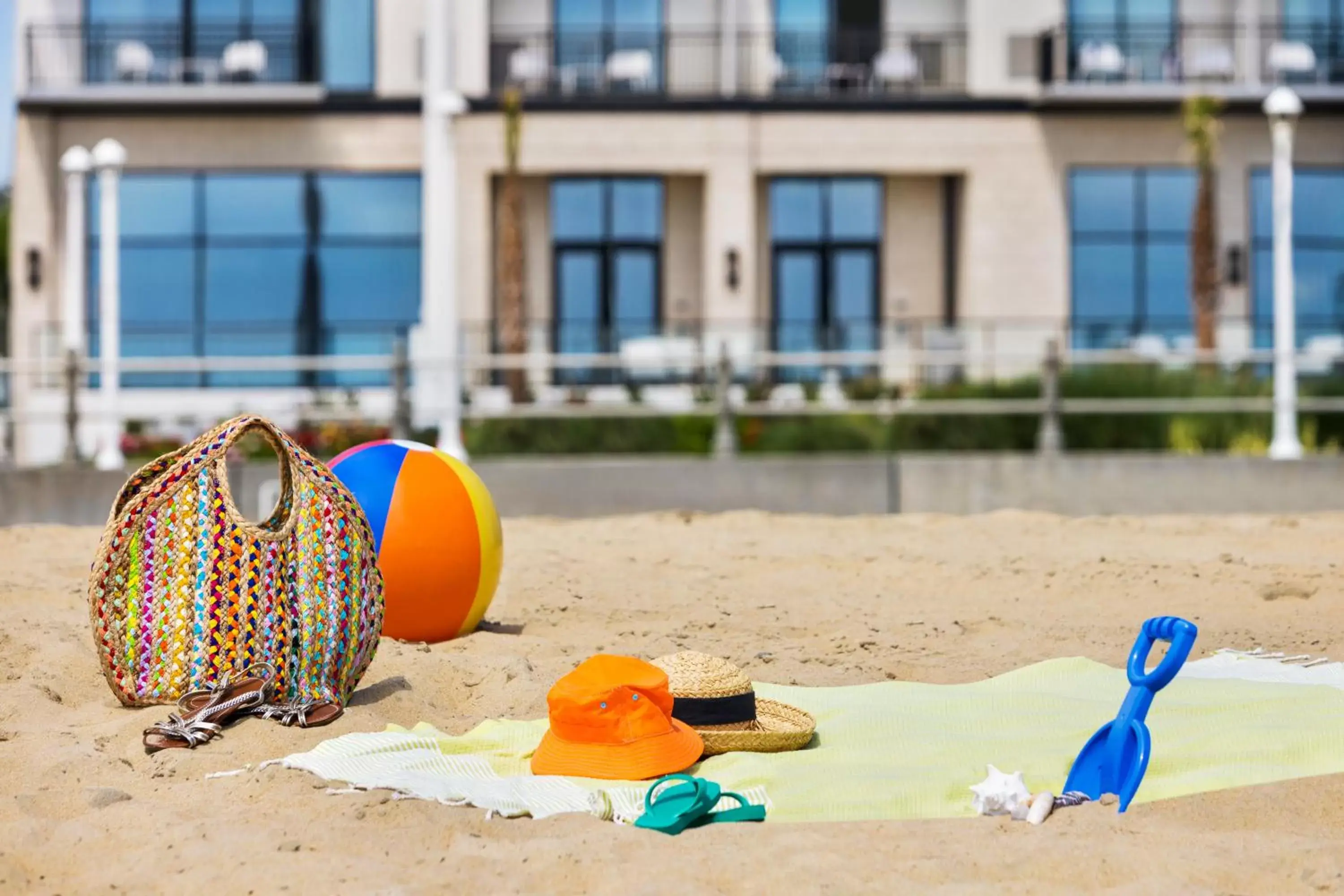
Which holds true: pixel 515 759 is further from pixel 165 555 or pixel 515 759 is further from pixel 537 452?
pixel 537 452

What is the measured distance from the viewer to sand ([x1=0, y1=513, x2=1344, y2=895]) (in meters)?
3.63

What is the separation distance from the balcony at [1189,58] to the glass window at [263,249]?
38.5 feet

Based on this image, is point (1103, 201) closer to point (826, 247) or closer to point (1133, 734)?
point (826, 247)

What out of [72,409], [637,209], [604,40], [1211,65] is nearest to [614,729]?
[72,409]

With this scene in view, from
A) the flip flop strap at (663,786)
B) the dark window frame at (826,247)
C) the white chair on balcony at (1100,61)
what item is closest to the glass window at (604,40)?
the dark window frame at (826,247)

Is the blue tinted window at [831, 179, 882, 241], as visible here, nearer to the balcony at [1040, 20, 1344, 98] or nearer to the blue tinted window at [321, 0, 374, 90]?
the balcony at [1040, 20, 1344, 98]

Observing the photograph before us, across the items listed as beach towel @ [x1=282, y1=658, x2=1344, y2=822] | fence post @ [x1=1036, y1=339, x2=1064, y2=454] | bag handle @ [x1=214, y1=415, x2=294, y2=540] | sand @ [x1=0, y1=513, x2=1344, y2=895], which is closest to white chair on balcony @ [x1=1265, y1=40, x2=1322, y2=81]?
fence post @ [x1=1036, y1=339, x2=1064, y2=454]

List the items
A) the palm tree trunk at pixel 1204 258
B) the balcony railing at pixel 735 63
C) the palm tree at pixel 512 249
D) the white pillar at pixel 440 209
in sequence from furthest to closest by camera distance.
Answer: the balcony railing at pixel 735 63 → the palm tree trunk at pixel 1204 258 → the palm tree at pixel 512 249 → the white pillar at pixel 440 209

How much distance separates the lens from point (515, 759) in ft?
15.8

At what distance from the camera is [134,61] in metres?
27.6

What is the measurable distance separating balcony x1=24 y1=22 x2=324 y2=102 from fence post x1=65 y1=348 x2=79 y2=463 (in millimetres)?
14649

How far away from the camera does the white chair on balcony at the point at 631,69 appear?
27.8 metres

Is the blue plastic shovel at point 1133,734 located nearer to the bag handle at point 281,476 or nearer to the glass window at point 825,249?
the bag handle at point 281,476

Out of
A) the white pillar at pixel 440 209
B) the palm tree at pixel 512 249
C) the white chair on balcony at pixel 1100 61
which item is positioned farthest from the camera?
the white chair on balcony at pixel 1100 61
